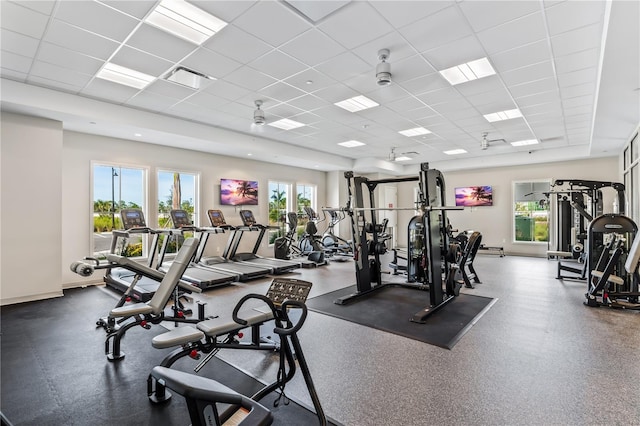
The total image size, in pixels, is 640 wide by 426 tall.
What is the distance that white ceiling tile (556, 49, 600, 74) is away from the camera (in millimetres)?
3688

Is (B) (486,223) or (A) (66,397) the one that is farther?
(B) (486,223)

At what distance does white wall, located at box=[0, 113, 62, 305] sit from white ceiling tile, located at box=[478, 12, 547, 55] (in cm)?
638

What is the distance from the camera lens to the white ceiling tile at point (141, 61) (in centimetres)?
375

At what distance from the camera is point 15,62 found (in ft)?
12.8

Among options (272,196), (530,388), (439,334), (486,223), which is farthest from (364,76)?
(486,223)

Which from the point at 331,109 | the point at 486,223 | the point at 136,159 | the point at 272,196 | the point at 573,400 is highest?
the point at 331,109

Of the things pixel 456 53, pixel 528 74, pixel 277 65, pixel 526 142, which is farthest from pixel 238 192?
pixel 526 142

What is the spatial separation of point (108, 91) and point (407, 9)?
453 cm

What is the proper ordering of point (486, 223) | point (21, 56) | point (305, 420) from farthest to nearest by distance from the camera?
point (486, 223), point (21, 56), point (305, 420)

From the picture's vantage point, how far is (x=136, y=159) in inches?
270

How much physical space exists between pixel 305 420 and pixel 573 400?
1.96 m

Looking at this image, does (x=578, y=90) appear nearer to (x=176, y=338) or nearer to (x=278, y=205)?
(x=176, y=338)

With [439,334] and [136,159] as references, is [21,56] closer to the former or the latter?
[136,159]

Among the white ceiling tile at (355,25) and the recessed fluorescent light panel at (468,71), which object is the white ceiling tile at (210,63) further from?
the recessed fluorescent light panel at (468,71)
